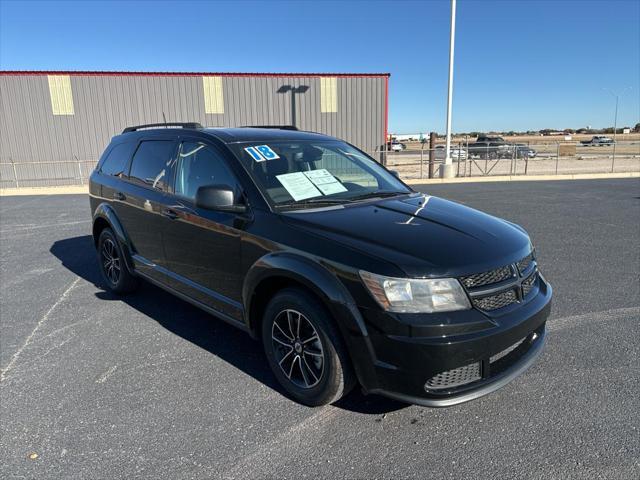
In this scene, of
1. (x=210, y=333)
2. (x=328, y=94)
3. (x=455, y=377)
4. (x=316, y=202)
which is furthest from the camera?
(x=328, y=94)

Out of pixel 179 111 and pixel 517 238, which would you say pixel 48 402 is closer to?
pixel 517 238

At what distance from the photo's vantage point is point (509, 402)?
2.98 m

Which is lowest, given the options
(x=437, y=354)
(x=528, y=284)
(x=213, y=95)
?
(x=437, y=354)

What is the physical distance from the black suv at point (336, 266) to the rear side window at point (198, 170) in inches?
0.6

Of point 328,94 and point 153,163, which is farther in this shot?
point 328,94

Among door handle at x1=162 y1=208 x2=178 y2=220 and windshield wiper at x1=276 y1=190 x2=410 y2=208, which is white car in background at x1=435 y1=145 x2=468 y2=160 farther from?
door handle at x1=162 y1=208 x2=178 y2=220

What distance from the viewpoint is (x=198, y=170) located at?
12.4ft

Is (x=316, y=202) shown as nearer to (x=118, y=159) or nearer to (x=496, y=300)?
(x=496, y=300)

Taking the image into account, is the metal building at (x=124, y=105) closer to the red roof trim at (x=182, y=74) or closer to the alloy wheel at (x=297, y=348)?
the red roof trim at (x=182, y=74)

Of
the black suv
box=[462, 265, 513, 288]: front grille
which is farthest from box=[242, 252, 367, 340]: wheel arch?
box=[462, 265, 513, 288]: front grille

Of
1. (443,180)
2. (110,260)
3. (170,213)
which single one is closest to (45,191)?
(110,260)

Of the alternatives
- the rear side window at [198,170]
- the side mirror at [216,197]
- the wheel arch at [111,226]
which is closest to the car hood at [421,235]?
the side mirror at [216,197]

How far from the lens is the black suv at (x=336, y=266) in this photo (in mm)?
2443

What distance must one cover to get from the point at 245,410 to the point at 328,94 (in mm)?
23319
